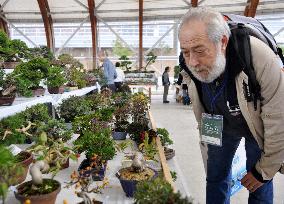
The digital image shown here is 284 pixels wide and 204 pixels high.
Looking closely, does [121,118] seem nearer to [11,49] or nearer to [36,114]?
[36,114]

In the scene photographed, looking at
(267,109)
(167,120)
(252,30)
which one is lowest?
(167,120)

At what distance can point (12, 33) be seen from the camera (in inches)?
527

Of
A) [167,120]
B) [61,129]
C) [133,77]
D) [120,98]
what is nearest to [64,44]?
[133,77]

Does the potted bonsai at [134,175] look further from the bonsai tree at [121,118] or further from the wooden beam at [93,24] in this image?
the wooden beam at [93,24]

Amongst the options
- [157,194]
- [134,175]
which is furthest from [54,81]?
[157,194]

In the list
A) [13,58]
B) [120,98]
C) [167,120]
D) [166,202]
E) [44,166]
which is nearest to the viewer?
[166,202]

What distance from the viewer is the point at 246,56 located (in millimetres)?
1423

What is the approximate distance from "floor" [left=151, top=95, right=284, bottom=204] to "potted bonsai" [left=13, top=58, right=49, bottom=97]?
56.2 inches

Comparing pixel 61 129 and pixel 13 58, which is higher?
pixel 13 58

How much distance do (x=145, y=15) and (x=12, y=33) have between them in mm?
5974

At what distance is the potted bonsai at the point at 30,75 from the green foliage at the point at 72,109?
0.26 m

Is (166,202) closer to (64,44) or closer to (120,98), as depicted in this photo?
(120,98)

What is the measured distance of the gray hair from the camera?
4.48 ft

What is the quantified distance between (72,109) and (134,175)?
1.56m
